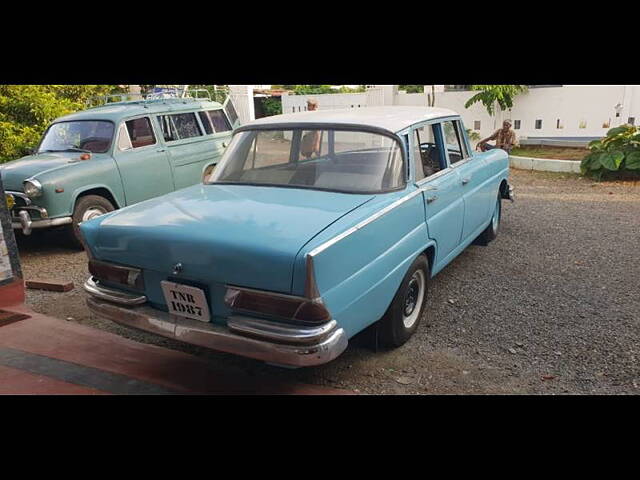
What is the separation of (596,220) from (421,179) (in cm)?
447

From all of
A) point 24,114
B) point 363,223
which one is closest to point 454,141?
point 363,223

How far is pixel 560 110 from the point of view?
43.4 ft

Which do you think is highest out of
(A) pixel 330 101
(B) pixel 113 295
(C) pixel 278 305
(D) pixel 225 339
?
(A) pixel 330 101

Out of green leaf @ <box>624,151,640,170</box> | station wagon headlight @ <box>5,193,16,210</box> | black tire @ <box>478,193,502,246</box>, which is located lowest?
black tire @ <box>478,193,502,246</box>

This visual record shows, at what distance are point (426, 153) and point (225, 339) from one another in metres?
2.45

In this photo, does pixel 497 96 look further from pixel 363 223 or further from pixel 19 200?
pixel 363 223

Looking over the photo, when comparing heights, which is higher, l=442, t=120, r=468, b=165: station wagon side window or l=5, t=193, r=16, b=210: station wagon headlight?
l=442, t=120, r=468, b=165: station wagon side window

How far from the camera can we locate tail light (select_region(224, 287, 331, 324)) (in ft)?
8.63

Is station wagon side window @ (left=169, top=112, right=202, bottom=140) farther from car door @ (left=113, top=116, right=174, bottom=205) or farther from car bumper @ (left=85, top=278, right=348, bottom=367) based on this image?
car bumper @ (left=85, top=278, right=348, bottom=367)

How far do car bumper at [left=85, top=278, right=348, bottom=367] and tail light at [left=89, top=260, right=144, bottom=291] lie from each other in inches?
7.9

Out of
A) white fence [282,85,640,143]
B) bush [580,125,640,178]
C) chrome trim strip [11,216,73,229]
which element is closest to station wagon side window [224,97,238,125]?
white fence [282,85,640,143]

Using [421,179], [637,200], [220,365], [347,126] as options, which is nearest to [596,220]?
[637,200]

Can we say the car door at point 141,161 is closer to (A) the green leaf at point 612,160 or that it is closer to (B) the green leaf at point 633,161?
(A) the green leaf at point 612,160

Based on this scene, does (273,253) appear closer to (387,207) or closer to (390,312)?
(387,207)
